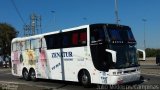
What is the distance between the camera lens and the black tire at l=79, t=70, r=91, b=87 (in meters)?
20.0

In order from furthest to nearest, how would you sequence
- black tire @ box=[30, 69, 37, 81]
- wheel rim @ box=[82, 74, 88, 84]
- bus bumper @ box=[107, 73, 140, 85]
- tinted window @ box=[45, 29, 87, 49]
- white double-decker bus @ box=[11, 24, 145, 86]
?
1. black tire @ box=[30, 69, 37, 81]
2. tinted window @ box=[45, 29, 87, 49]
3. wheel rim @ box=[82, 74, 88, 84]
4. white double-decker bus @ box=[11, 24, 145, 86]
5. bus bumper @ box=[107, 73, 140, 85]

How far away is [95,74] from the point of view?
1936 centimetres

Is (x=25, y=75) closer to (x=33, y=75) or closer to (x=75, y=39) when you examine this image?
(x=33, y=75)

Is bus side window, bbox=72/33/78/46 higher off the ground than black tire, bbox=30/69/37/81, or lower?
higher

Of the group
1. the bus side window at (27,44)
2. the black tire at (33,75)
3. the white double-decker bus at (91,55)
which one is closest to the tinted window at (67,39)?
the white double-decker bus at (91,55)

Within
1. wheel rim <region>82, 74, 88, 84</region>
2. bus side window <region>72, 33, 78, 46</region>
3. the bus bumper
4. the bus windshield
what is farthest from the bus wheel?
the bus bumper

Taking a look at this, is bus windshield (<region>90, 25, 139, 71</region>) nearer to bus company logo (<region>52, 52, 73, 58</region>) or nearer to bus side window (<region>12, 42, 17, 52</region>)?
bus company logo (<region>52, 52, 73, 58</region>)

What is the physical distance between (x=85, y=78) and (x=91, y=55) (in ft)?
4.91

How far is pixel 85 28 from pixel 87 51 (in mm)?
1284

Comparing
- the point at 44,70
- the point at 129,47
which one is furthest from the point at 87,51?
the point at 44,70

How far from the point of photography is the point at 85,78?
798 inches

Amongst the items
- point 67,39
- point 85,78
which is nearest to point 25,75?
point 67,39

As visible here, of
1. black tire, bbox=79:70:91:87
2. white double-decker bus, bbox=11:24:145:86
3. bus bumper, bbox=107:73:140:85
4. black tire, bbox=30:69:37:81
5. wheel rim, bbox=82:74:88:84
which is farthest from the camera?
black tire, bbox=30:69:37:81

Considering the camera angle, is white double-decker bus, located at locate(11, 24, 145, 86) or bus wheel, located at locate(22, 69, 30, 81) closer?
white double-decker bus, located at locate(11, 24, 145, 86)
